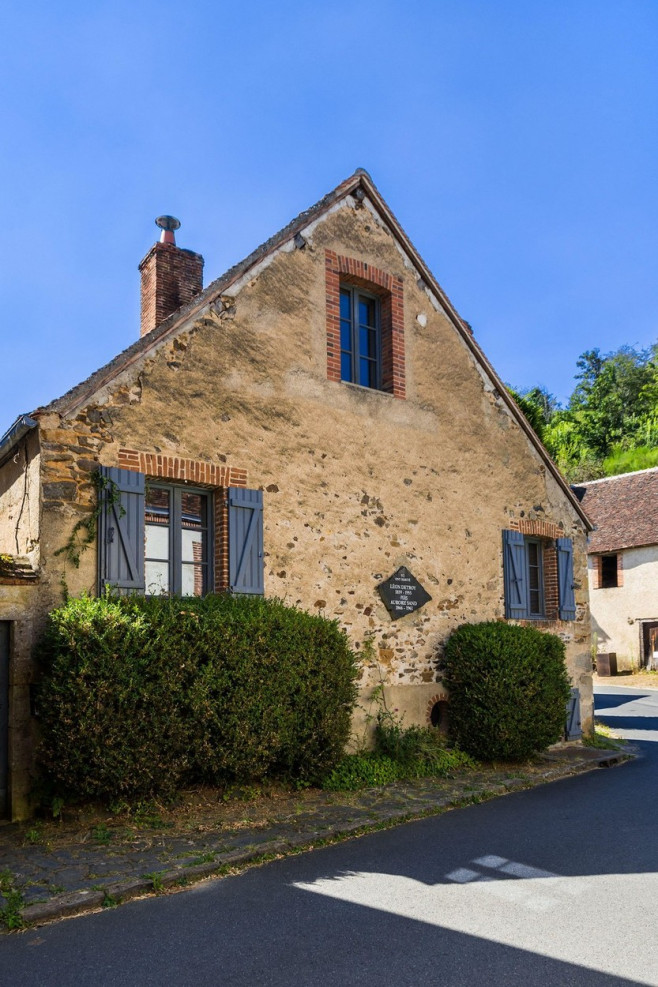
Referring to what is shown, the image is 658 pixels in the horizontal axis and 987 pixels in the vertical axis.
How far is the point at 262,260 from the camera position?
29.4ft

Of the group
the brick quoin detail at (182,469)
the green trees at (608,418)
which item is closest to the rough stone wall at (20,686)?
the brick quoin detail at (182,469)

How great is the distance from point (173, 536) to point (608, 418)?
4076 cm

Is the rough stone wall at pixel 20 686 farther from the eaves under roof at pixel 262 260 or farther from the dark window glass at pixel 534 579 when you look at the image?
the dark window glass at pixel 534 579

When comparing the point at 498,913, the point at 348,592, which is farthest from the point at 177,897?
the point at 348,592

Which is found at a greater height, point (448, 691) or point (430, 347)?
point (430, 347)

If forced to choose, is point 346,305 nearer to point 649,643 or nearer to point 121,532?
point 121,532

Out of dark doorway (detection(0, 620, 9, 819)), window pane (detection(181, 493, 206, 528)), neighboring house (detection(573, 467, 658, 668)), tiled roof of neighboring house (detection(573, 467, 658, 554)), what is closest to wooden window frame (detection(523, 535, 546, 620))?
window pane (detection(181, 493, 206, 528))

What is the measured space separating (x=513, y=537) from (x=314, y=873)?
6.64 metres

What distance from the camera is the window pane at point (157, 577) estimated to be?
25.0ft

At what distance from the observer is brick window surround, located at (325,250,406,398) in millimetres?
9633

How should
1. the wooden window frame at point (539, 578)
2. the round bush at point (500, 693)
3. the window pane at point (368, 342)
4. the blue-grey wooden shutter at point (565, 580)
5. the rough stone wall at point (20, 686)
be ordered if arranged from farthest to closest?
the blue-grey wooden shutter at point (565, 580) → the wooden window frame at point (539, 578) → the window pane at point (368, 342) → the round bush at point (500, 693) → the rough stone wall at point (20, 686)

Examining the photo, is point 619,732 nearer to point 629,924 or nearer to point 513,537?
point 513,537

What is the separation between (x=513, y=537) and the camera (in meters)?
11.3

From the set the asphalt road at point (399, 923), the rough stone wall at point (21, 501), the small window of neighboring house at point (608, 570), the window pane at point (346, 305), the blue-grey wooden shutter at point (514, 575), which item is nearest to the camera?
the asphalt road at point (399, 923)
